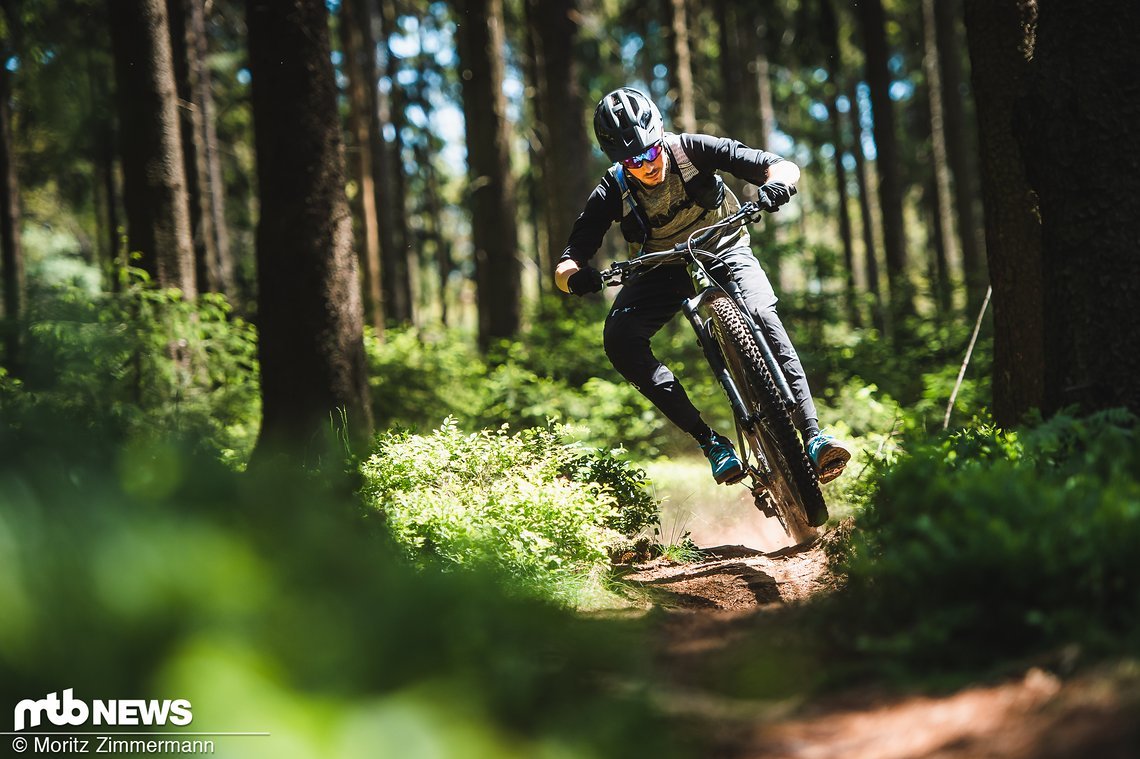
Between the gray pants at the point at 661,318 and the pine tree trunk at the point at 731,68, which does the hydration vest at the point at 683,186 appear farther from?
the pine tree trunk at the point at 731,68

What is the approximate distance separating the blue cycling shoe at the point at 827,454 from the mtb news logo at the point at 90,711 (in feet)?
12.1

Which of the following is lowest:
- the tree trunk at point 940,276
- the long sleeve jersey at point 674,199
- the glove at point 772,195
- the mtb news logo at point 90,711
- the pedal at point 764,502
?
the mtb news logo at point 90,711

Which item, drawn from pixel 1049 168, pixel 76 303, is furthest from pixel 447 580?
pixel 76 303

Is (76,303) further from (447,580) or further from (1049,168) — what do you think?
(1049,168)

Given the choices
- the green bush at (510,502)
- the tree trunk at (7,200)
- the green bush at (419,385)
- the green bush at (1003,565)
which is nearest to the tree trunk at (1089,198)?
the green bush at (1003,565)

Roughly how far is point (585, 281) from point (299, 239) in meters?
2.58

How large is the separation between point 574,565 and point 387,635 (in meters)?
2.45

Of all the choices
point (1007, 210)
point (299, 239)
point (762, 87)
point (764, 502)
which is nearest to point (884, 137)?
point (762, 87)

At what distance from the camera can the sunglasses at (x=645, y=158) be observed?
5.36 metres

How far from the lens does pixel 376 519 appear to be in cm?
438

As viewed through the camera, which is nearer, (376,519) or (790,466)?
(376,519)

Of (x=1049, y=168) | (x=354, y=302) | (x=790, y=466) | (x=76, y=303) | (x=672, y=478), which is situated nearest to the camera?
(x=1049, y=168)

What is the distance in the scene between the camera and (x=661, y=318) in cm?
580

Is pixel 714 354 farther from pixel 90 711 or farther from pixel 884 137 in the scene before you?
pixel 884 137
